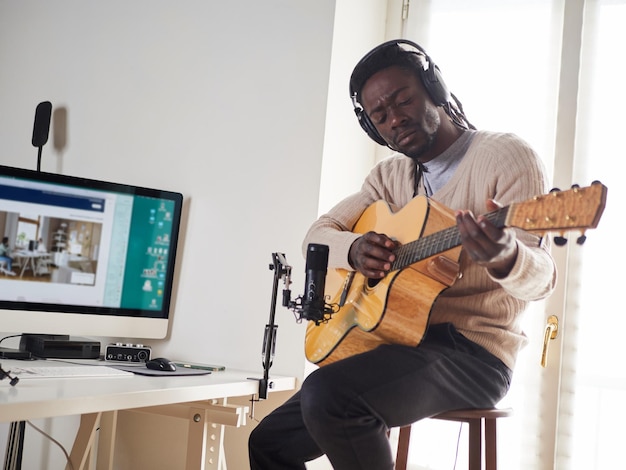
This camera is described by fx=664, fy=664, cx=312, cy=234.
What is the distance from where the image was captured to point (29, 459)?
2.33m

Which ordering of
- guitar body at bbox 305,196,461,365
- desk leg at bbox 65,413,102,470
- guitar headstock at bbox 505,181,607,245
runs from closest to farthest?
guitar headstock at bbox 505,181,607,245
guitar body at bbox 305,196,461,365
desk leg at bbox 65,413,102,470

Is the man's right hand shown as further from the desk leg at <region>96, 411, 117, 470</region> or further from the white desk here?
the desk leg at <region>96, 411, 117, 470</region>

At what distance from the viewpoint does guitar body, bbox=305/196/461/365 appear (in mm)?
1279

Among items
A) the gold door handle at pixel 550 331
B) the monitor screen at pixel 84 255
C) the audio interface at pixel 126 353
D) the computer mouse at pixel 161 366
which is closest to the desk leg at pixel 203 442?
the computer mouse at pixel 161 366

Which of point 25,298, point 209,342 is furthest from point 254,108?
point 25,298

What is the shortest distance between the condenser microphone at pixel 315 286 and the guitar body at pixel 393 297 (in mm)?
65

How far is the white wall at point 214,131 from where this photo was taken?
207cm

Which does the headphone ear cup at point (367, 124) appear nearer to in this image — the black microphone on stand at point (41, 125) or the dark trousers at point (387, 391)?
the dark trousers at point (387, 391)

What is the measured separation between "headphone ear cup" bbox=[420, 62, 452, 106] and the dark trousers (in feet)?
1.70

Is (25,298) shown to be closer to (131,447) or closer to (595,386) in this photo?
(131,447)

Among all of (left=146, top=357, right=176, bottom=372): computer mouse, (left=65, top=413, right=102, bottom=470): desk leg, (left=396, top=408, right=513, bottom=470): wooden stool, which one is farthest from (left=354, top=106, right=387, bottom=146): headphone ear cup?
(left=65, top=413, right=102, bottom=470): desk leg

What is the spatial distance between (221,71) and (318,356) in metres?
1.15

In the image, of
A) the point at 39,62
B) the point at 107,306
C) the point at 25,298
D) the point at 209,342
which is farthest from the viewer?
the point at 39,62

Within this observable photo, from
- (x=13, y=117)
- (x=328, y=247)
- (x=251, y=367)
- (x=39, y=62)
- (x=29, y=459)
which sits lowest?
(x=29, y=459)
